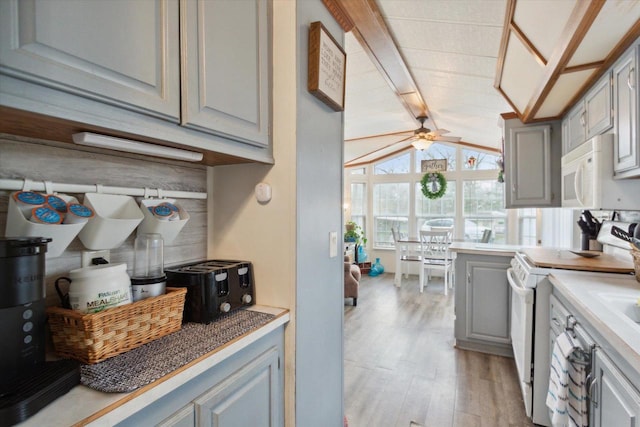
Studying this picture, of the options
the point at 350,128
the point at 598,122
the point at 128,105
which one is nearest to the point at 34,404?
the point at 128,105

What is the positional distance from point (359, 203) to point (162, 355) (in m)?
6.43

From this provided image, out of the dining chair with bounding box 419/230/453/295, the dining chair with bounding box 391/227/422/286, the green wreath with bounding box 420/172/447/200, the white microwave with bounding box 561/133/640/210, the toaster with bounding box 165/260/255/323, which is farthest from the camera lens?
the green wreath with bounding box 420/172/447/200

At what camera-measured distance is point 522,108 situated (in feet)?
8.76

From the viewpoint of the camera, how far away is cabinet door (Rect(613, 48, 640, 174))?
1.48 metres

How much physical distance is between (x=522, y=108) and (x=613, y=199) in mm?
1208

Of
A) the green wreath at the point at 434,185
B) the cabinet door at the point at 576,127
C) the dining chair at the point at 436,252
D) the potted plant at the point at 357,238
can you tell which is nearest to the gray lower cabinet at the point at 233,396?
the cabinet door at the point at 576,127

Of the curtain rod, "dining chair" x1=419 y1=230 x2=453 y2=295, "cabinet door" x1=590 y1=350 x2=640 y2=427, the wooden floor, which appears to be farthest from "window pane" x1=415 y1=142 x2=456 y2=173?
the curtain rod

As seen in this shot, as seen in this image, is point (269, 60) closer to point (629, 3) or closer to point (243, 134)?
point (243, 134)

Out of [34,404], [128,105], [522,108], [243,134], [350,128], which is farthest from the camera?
[350,128]

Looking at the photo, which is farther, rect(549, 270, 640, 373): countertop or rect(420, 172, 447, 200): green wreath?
rect(420, 172, 447, 200): green wreath

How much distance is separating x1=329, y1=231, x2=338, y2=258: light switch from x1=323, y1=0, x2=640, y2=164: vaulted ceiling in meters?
1.06

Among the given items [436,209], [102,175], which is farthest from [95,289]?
[436,209]

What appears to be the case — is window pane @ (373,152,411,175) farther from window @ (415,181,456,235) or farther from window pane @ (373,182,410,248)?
window @ (415,181,456,235)

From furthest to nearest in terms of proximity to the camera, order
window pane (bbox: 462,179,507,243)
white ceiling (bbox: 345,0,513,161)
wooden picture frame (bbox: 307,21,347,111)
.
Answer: window pane (bbox: 462,179,507,243) < white ceiling (bbox: 345,0,513,161) < wooden picture frame (bbox: 307,21,347,111)
